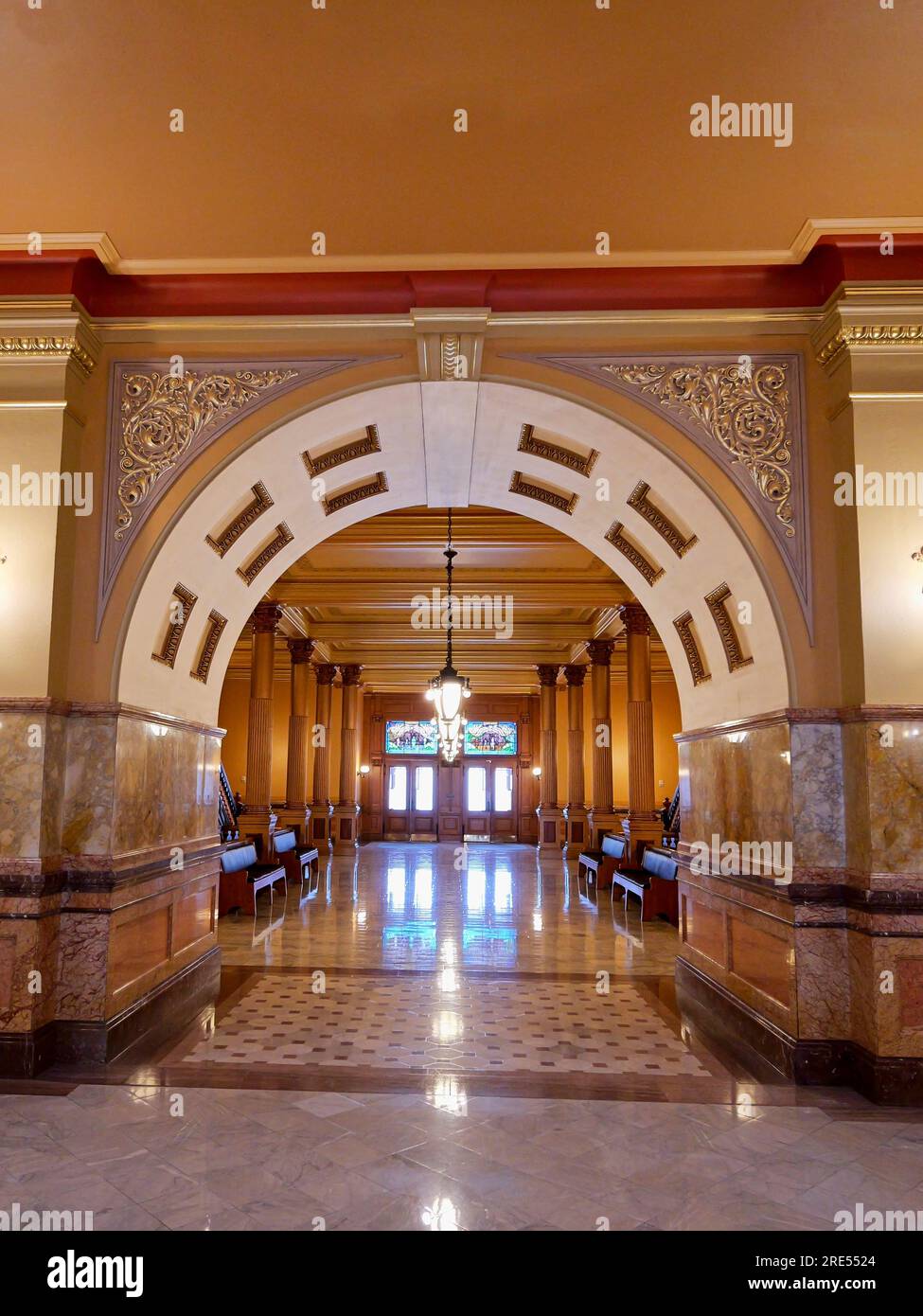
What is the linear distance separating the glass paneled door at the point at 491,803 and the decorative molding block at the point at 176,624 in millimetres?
20576

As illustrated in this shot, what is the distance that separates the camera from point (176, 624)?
5.82 m

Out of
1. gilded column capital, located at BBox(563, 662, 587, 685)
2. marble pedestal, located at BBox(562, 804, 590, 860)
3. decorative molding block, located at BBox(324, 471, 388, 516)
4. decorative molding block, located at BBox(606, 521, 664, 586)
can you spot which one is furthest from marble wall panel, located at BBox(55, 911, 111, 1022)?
gilded column capital, located at BBox(563, 662, 587, 685)

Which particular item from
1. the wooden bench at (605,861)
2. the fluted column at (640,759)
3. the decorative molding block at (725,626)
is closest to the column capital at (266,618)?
the fluted column at (640,759)

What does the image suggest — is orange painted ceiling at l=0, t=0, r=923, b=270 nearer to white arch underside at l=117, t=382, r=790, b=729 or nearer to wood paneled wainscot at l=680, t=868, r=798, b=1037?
white arch underside at l=117, t=382, r=790, b=729

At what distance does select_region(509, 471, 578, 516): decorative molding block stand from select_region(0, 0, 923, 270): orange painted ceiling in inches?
77.6

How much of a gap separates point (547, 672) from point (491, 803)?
A: 7.73m

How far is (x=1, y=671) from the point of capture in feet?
15.9

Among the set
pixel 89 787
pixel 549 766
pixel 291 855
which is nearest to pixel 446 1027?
pixel 89 787

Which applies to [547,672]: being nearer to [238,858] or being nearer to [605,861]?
[605,861]

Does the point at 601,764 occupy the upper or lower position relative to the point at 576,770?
upper

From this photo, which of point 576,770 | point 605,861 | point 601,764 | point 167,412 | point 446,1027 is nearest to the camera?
point 167,412

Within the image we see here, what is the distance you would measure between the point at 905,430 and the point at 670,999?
441cm

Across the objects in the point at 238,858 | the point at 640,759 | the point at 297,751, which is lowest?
the point at 238,858

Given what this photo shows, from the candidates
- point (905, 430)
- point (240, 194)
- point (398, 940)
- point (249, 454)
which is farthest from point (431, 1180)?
point (398, 940)
